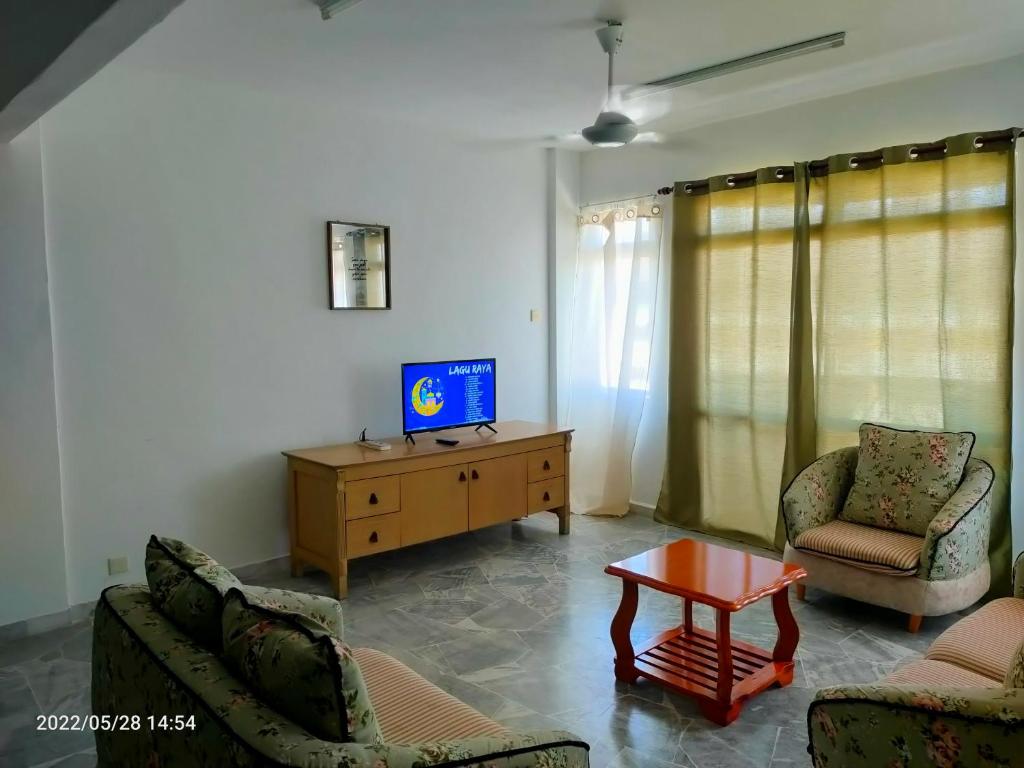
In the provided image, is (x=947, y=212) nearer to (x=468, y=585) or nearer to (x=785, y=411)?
(x=785, y=411)

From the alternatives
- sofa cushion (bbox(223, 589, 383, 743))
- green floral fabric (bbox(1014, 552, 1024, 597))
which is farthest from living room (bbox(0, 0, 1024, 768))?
sofa cushion (bbox(223, 589, 383, 743))

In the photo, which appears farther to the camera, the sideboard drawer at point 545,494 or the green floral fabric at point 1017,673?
the sideboard drawer at point 545,494

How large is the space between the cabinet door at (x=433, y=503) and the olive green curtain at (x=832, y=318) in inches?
62.0

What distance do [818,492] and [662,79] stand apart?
2296 mm

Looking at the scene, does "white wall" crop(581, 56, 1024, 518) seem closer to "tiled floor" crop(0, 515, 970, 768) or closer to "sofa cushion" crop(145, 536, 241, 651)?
"tiled floor" crop(0, 515, 970, 768)

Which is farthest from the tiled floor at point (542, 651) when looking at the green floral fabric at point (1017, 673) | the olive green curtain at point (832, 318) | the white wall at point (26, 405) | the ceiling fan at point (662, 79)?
the ceiling fan at point (662, 79)

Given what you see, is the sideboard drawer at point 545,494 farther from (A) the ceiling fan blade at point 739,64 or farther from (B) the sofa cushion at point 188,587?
(B) the sofa cushion at point 188,587

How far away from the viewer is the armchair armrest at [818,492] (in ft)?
12.4

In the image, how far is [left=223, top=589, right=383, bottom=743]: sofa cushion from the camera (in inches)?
55.0

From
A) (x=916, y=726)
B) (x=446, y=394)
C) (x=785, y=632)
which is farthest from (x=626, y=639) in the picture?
(x=446, y=394)

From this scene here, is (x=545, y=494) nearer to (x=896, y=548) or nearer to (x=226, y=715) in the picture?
(x=896, y=548)

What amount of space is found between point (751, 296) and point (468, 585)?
2.44 metres

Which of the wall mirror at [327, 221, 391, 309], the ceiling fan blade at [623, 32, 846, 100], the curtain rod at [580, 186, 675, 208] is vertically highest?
the ceiling fan blade at [623, 32, 846, 100]
